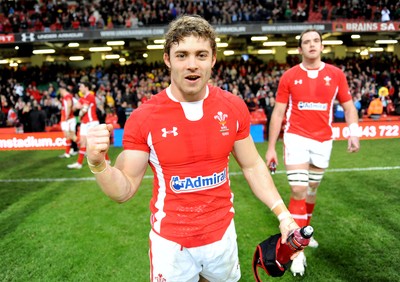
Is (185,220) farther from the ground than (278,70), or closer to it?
farther from the ground

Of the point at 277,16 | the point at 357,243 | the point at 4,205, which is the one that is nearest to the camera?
the point at 357,243

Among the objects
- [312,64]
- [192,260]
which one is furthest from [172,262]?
[312,64]

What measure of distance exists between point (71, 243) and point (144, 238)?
1017 mm

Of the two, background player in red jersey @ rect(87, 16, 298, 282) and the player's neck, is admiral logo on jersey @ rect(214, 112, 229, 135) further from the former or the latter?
the player's neck

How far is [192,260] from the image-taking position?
2.44 meters

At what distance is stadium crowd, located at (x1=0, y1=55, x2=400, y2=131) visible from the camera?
Result: 17312 mm

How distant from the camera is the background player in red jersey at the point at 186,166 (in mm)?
2314

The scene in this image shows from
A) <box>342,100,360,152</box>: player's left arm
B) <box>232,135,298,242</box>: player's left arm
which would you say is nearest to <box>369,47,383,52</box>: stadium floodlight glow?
<box>342,100,360,152</box>: player's left arm

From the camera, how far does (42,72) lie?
89.4ft

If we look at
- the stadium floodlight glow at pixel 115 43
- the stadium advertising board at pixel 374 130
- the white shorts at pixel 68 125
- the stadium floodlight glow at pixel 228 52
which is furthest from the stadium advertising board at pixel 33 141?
the stadium floodlight glow at pixel 228 52

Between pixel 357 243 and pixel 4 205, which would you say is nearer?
pixel 357 243

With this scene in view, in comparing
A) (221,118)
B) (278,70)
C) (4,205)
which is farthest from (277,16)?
(221,118)

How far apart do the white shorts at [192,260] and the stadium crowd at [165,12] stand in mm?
22790

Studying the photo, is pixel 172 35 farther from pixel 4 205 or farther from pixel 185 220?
pixel 4 205
